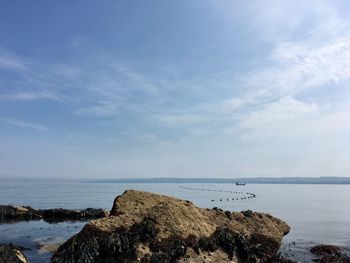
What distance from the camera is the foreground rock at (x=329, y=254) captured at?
87.1ft

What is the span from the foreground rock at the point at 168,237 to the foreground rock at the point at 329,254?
4.31 m

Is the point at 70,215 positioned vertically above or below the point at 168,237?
below

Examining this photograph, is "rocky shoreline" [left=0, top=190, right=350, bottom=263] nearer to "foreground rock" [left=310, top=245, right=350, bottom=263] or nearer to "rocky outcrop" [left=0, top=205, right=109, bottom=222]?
"foreground rock" [left=310, top=245, right=350, bottom=263]

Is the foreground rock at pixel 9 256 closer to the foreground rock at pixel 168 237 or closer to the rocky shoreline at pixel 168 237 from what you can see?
the rocky shoreline at pixel 168 237

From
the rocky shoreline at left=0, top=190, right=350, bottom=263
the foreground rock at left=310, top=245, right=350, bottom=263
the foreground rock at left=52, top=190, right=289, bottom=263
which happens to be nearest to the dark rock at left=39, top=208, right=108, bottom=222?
the foreground rock at left=310, top=245, right=350, bottom=263

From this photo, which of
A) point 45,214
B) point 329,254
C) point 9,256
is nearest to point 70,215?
point 45,214

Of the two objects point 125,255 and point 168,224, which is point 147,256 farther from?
point 168,224

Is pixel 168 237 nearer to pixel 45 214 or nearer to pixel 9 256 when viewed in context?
pixel 9 256

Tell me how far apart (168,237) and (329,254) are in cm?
1480

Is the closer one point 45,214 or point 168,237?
point 168,237

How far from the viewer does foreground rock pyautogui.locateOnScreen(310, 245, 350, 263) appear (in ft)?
87.1

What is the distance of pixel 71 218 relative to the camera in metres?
55.1

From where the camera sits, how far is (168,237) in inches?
777

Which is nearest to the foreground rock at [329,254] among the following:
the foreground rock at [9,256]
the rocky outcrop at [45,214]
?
the foreground rock at [9,256]
